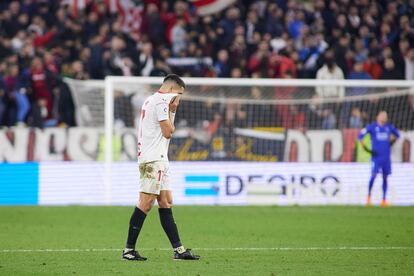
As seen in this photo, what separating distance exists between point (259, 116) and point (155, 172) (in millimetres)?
11607

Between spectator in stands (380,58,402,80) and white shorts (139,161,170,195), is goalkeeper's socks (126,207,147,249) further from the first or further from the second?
spectator in stands (380,58,402,80)

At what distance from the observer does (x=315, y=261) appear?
10.5 m

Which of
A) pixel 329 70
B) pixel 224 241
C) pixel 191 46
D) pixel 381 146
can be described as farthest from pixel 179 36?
pixel 224 241

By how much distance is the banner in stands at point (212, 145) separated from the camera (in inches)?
811

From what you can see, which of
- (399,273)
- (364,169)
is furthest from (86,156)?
(399,273)

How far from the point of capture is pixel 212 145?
21062mm

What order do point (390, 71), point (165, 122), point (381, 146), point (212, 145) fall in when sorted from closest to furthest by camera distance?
point (165, 122) → point (381, 146) → point (212, 145) → point (390, 71)

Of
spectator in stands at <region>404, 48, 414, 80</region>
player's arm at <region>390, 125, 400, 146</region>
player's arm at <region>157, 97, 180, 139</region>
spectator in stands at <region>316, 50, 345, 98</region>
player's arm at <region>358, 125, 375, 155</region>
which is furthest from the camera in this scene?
spectator in stands at <region>404, 48, 414, 80</region>

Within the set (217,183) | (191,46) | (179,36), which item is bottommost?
(217,183)

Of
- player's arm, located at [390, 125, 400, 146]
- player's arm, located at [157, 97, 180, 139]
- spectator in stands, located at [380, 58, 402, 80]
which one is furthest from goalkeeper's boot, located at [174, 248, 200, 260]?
spectator in stands, located at [380, 58, 402, 80]

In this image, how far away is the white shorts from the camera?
10.5m

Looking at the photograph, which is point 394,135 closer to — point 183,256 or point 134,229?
point 183,256

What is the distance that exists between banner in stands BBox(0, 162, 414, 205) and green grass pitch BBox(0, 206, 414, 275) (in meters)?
1.13

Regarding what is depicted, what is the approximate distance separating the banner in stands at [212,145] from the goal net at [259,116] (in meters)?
0.02
